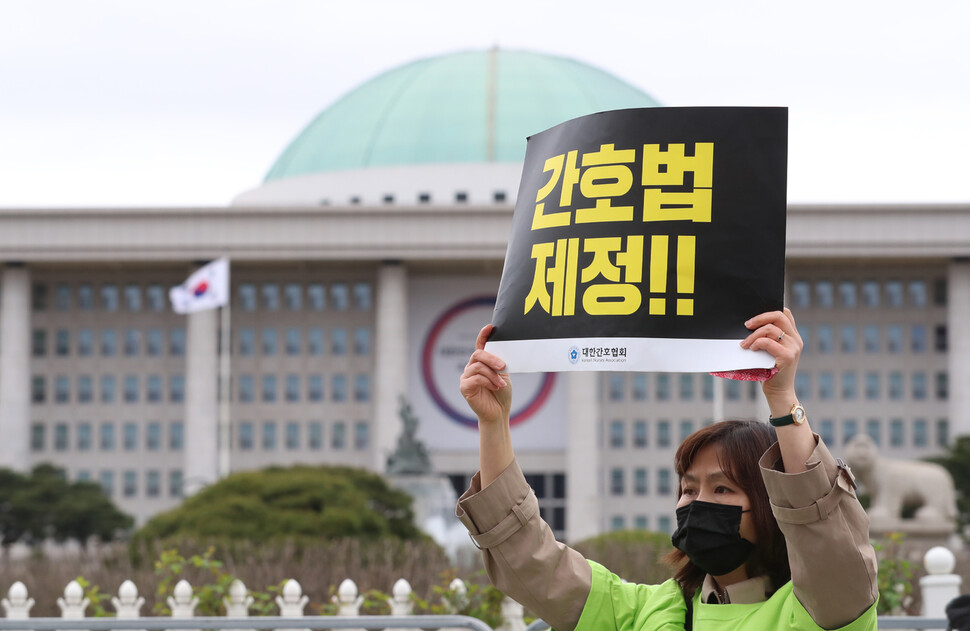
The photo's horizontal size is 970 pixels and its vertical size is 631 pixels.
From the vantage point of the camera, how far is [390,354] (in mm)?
60969

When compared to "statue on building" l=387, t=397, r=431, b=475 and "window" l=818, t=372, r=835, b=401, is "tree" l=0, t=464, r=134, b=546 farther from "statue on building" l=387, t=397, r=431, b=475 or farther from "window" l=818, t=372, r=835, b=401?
"window" l=818, t=372, r=835, b=401

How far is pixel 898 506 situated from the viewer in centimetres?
2530

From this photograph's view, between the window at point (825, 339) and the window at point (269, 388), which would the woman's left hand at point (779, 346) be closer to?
the window at point (269, 388)

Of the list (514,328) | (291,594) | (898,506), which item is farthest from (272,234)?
(514,328)

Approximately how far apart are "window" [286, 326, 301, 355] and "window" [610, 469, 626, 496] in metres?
17.9

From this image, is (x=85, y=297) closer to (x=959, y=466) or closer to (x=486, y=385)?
(x=959, y=466)

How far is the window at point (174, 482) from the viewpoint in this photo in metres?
64.0

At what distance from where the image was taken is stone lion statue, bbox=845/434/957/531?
24828 mm

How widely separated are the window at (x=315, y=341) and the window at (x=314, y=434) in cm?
379

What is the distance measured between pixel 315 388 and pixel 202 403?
23.0 ft

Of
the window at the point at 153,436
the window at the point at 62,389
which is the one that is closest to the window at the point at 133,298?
the window at the point at 62,389

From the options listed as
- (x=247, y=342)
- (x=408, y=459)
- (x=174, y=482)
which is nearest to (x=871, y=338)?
(x=247, y=342)

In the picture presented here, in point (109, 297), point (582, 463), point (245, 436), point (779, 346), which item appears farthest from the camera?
point (109, 297)

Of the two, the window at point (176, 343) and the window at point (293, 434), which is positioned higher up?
the window at point (176, 343)
